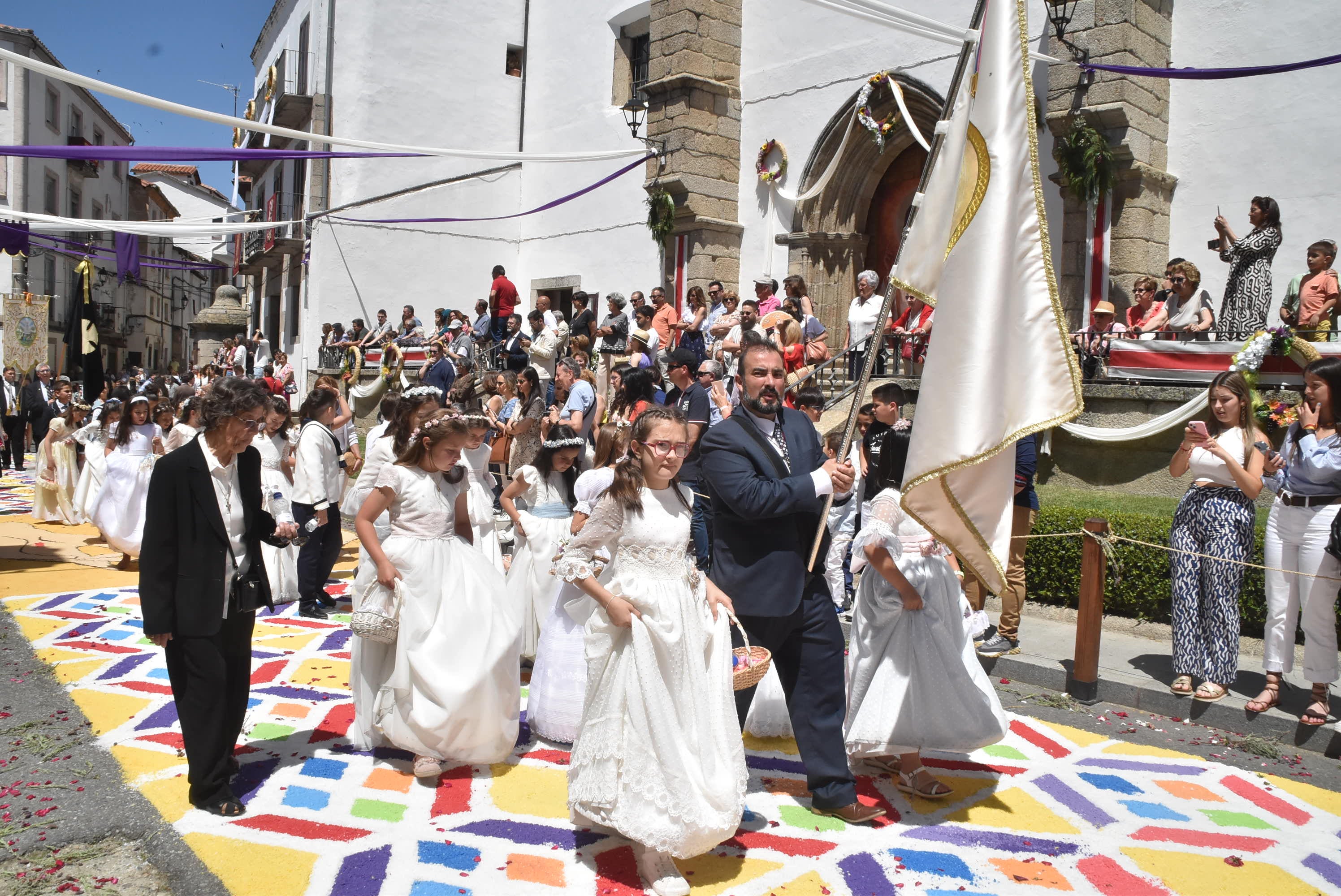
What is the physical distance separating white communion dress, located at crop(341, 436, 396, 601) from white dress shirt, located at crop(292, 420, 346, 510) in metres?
1.41

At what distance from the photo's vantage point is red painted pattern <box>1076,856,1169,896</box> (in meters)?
3.73

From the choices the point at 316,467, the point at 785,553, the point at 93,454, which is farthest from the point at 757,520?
the point at 93,454

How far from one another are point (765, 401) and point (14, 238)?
13.9 metres

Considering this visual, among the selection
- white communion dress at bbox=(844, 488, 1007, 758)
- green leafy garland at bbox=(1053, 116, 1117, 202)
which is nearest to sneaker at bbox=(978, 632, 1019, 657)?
white communion dress at bbox=(844, 488, 1007, 758)

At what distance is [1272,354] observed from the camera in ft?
29.7

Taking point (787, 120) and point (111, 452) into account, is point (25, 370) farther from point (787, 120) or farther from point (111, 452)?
point (787, 120)

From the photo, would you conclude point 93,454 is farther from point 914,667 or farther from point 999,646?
point 914,667

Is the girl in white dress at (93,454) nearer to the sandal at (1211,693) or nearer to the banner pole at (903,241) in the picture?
the banner pole at (903,241)

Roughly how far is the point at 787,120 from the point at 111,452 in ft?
36.4

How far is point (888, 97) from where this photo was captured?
14891 millimetres

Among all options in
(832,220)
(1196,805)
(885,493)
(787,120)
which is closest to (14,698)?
(885,493)

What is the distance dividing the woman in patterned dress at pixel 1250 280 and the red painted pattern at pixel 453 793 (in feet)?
27.7

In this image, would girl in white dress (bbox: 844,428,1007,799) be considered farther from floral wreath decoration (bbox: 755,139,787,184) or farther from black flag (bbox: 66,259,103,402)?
black flag (bbox: 66,259,103,402)

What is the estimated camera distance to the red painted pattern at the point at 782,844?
3979 millimetres
